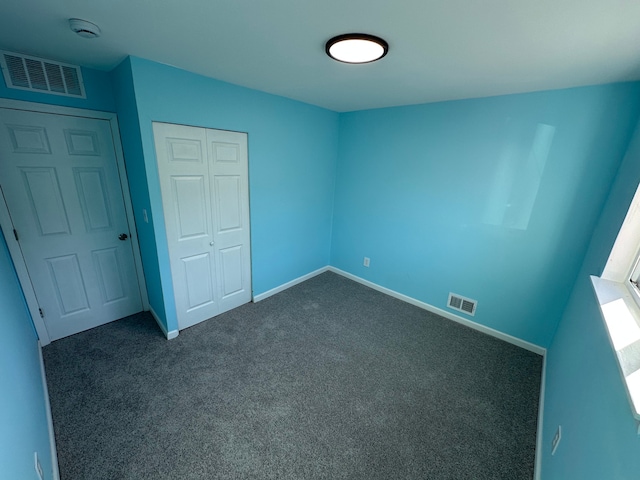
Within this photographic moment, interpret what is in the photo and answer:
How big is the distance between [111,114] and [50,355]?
216cm

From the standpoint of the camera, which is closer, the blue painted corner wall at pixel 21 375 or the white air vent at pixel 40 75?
the blue painted corner wall at pixel 21 375

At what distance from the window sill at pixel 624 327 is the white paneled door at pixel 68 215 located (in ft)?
11.3

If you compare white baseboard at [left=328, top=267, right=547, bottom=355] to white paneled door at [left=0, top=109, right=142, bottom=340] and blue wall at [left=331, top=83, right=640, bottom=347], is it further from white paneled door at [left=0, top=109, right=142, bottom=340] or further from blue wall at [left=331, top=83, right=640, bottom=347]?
white paneled door at [left=0, top=109, right=142, bottom=340]

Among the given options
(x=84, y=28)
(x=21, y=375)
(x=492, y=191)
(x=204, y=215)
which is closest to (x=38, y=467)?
(x=21, y=375)

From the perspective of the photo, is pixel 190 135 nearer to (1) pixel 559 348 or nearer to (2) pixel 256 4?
(2) pixel 256 4

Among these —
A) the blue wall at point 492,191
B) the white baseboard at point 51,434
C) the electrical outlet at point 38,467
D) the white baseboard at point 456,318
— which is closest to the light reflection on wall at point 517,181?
the blue wall at point 492,191

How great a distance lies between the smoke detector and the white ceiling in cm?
3

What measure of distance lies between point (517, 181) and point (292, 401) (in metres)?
2.71

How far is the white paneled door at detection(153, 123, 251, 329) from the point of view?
7.09ft

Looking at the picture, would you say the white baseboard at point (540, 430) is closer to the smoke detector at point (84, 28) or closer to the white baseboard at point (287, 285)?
the white baseboard at point (287, 285)

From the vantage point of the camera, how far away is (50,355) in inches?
85.0

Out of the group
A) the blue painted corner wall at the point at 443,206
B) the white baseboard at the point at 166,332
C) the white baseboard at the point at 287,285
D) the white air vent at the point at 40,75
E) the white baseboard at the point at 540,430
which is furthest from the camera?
the white baseboard at the point at 287,285

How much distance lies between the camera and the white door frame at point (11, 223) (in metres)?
1.92

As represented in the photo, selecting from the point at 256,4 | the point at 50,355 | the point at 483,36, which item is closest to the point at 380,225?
the point at 483,36
